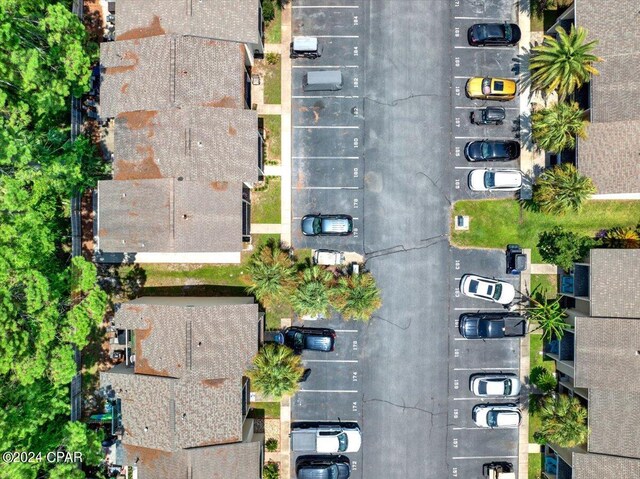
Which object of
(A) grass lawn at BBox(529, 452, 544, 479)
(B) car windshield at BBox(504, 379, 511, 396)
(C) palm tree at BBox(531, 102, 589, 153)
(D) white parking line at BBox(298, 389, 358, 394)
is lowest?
(A) grass lawn at BBox(529, 452, 544, 479)

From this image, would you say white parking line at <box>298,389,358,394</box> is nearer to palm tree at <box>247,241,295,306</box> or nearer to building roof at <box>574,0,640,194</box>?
palm tree at <box>247,241,295,306</box>

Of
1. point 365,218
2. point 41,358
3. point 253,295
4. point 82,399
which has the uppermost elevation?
point 365,218

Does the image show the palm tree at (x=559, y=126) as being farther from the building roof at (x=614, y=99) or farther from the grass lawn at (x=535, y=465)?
the grass lawn at (x=535, y=465)

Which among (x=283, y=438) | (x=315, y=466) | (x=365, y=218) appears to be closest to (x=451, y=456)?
(x=315, y=466)

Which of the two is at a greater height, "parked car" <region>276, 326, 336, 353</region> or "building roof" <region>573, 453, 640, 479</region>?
"parked car" <region>276, 326, 336, 353</region>

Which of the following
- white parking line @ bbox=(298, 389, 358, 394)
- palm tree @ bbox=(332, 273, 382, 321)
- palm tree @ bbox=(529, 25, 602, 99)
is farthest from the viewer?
white parking line @ bbox=(298, 389, 358, 394)

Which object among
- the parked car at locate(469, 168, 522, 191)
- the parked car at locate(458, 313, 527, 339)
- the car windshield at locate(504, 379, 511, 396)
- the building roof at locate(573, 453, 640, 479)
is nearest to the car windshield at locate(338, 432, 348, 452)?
the parked car at locate(458, 313, 527, 339)

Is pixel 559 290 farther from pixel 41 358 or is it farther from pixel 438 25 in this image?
pixel 41 358
